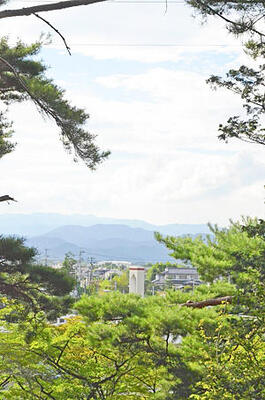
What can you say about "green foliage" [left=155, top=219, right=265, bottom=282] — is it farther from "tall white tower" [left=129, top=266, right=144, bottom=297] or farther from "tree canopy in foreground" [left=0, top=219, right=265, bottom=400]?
"tall white tower" [left=129, top=266, right=144, bottom=297]

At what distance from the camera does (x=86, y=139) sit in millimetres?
5930

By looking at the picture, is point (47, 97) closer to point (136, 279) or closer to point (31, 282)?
point (31, 282)

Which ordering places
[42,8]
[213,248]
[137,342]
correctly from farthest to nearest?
[213,248] < [137,342] < [42,8]

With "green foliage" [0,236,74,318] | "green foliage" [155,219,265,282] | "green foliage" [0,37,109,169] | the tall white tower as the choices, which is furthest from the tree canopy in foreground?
the tall white tower

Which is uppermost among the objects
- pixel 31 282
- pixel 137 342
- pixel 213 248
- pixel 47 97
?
pixel 47 97

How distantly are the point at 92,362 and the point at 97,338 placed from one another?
1189 mm

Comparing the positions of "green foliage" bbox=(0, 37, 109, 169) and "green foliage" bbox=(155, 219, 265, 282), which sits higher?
"green foliage" bbox=(0, 37, 109, 169)

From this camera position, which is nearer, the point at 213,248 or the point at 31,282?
the point at 31,282

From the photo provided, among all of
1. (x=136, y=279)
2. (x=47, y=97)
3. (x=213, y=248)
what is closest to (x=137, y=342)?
(x=213, y=248)

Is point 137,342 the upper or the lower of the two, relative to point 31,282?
lower

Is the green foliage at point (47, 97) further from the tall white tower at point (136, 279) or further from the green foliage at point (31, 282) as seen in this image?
the tall white tower at point (136, 279)

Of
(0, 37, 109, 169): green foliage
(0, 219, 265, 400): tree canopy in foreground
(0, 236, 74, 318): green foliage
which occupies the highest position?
(0, 37, 109, 169): green foliage

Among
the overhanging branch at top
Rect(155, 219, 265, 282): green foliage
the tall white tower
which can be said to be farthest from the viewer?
the tall white tower

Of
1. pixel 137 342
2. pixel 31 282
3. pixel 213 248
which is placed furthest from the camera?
pixel 213 248
